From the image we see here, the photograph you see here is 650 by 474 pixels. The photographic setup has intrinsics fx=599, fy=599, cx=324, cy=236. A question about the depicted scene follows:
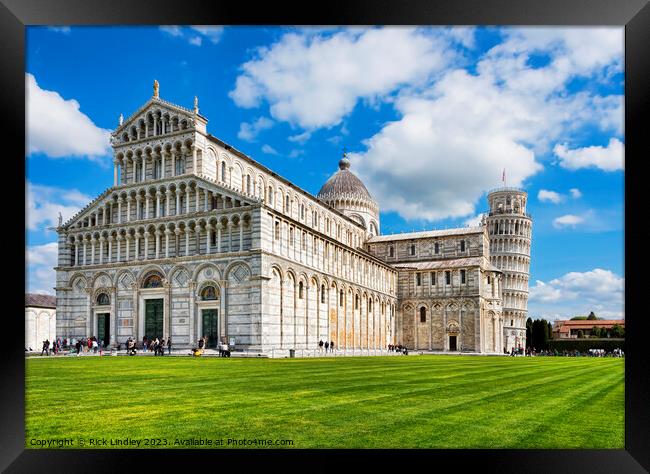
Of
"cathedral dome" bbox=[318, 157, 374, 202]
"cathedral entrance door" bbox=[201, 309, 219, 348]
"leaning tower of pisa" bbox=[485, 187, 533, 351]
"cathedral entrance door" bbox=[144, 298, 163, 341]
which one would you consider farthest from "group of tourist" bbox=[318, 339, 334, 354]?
"leaning tower of pisa" bbox=[485, 187, 533, 351]

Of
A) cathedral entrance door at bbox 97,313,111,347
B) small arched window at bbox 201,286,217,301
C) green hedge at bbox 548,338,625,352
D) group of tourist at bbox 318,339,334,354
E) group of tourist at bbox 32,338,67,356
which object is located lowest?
green hedge at bbox 548,338,625,352

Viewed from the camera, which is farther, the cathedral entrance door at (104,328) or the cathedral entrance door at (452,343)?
the cathedral entrance door at (452,343)

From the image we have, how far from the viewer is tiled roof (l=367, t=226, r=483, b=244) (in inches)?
2942

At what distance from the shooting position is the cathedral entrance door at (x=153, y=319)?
4422 cm

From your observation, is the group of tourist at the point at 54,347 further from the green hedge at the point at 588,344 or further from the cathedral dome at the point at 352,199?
the green hedge at the point at 588,344

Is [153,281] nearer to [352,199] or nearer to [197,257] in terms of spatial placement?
[197,257]

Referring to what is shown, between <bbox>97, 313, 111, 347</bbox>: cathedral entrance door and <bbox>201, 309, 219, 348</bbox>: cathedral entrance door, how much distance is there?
355 inches

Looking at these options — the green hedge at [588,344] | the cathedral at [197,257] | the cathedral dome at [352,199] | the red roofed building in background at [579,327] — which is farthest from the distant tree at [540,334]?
the cathedral at [197,257]

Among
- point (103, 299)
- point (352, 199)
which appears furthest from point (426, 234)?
point (103, 299)

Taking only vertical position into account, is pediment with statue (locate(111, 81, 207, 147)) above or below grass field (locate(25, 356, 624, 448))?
above

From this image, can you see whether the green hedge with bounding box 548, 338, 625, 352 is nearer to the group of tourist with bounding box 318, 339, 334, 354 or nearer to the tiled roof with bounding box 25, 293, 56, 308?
the group of tourist with bounding box 318, 339, 334, 354

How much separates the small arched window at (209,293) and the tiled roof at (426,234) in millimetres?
39185
